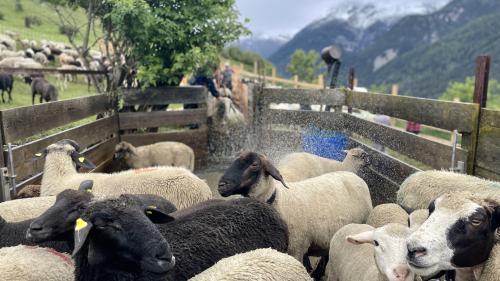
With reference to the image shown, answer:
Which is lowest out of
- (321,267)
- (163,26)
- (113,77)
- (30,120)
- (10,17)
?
(321,267)

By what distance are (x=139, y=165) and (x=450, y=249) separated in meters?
6.52

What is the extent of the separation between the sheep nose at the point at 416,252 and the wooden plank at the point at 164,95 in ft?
23.5

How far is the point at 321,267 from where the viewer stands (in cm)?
482

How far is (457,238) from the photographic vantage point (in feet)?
8.14

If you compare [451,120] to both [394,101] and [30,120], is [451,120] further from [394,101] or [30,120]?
[30,120]

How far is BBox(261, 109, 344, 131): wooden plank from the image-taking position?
314 inches

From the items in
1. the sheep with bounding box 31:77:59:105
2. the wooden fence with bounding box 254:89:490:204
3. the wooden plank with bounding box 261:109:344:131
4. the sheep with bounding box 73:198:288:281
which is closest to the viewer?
the sheep with bounding box 73:198:288:281

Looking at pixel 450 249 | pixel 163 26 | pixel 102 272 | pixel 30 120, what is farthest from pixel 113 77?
pixel 450 249

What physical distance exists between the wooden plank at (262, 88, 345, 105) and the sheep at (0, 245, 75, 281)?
621cm

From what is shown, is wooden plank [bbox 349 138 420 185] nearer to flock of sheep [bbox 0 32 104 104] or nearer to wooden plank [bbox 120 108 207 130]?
wooden plank [bbox 120 108 207 130]

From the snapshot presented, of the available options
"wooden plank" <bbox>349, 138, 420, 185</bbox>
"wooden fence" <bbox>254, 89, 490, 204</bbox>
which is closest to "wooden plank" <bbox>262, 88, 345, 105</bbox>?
"wooden fence" <bbox>254, 89, 490, 204</bbox>

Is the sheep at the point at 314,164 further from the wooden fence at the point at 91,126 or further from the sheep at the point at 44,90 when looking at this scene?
the sheep at the point at 44,90

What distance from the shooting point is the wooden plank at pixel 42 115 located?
456 cm

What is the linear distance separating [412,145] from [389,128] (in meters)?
0.72
